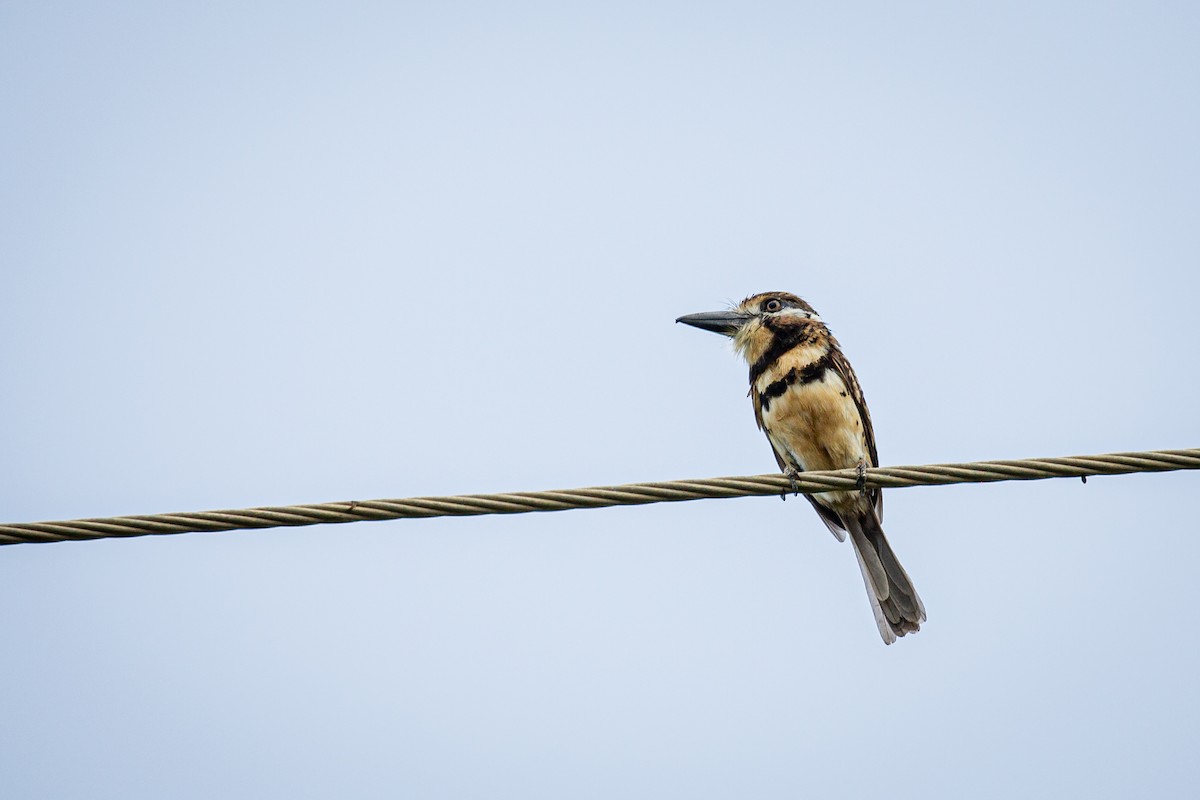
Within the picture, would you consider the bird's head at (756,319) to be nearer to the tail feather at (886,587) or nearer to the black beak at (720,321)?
the black beak at (720,321)

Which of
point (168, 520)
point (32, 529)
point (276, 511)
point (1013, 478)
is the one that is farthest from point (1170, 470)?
point (32, 529)

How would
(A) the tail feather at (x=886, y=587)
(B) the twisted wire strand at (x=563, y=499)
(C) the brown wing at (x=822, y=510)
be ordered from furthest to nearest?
(C) the brown wing at (x=822, y=510) < (A) the tail feather at (x=886, y=587) < (B) the twisted wire strand at (x=563, y=499)

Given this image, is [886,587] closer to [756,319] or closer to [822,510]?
[822,510]

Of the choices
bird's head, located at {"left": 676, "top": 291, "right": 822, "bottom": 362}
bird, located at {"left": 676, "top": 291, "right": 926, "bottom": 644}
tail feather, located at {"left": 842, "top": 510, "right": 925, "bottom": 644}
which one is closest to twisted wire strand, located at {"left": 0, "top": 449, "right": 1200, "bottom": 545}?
bird, located at {"left": 676, "top": 291, "right": 926, "bottom": 644}

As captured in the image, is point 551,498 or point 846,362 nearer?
point 551,498

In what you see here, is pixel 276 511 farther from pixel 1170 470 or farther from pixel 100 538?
pixel 1170 470

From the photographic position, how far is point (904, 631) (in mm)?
5672

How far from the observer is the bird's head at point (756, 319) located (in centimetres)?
618

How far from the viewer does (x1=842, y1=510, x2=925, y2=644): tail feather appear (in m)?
5.64

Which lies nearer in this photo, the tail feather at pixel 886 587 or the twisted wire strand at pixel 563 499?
the twisted wire strand at pixel 563 499

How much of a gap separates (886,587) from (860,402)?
0.93 metres

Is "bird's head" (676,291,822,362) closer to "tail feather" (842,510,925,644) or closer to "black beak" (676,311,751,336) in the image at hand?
"black beak" (676,311,751,336)

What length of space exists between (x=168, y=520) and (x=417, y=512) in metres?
0.70

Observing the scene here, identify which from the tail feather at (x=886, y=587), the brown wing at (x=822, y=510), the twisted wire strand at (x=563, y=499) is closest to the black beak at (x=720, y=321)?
the brown wing at (x=822, y=510)
